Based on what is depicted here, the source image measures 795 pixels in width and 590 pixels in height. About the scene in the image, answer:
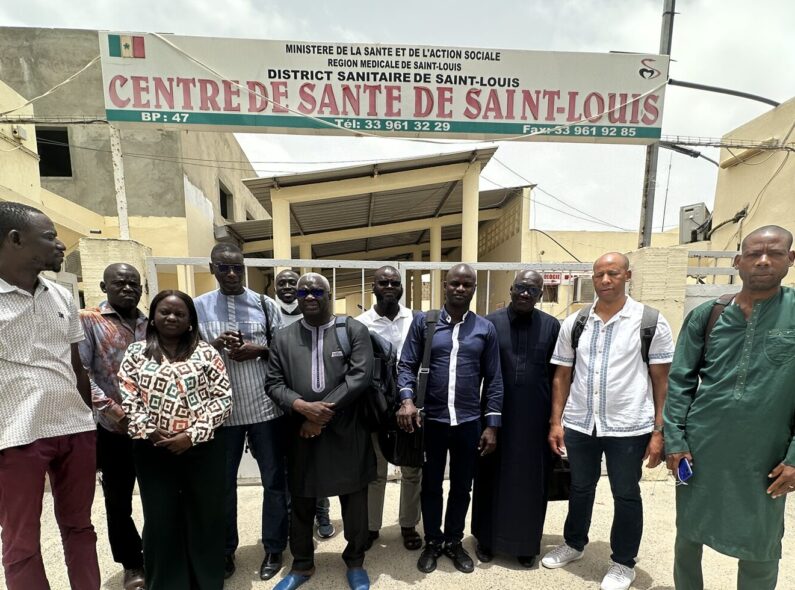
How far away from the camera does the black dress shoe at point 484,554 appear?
2.49 m

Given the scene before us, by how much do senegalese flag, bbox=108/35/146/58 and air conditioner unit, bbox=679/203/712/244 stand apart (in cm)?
1054

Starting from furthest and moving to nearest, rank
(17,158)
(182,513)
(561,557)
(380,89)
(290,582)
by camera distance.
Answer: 1. (17,158)
2. (380,89)
3. (561,557)
4. (290,582)
5. (182,513)

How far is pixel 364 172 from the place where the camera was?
737 centimetres

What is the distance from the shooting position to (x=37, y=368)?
5.43 ft

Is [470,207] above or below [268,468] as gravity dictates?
above

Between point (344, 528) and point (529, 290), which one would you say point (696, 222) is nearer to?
point (529, 290)

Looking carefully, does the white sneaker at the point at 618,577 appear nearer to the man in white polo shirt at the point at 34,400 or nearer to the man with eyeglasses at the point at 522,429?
the man with eyeglasses at the point at 522,429

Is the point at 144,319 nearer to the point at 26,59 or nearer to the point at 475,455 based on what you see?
the point at 475,455

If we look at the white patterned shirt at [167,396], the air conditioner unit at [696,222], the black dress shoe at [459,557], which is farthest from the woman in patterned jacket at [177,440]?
the air conditioner unit at [696,222]

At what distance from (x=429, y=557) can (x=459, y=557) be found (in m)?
0.19

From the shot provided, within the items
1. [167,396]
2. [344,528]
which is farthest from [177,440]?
[344,528]

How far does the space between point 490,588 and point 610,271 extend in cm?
198

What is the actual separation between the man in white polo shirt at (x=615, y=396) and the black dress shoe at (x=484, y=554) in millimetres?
660

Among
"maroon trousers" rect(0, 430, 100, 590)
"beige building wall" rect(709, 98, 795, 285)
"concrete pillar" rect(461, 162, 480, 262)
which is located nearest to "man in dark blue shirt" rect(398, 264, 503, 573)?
"maroon trousers" rect(0, 430, 100, 590)
